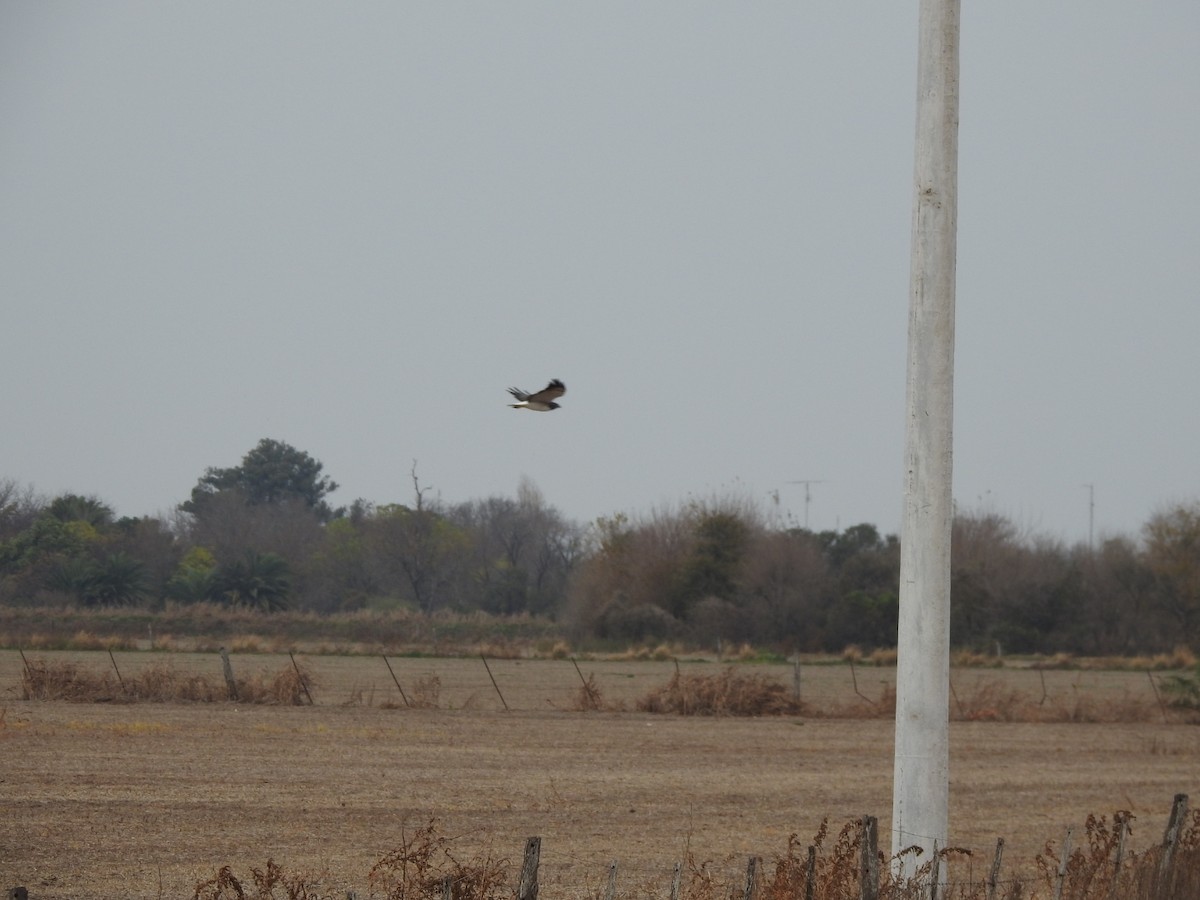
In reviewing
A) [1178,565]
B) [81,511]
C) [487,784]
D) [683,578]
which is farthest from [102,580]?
[1178,565]

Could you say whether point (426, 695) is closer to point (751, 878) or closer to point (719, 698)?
point (719, 698)

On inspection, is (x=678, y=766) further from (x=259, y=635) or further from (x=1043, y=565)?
(x=1043, y=565)

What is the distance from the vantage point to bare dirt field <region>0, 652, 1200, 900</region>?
14.4 metres

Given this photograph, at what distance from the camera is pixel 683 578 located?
75125mm

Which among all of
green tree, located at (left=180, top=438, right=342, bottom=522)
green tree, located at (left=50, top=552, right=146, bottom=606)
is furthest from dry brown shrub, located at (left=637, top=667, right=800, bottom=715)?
green tree, located at (left=180, top=438, right=342, bottom=522)

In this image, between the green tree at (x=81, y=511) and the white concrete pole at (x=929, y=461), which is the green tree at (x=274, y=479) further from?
the white concrete pole at (x=929, y=461)

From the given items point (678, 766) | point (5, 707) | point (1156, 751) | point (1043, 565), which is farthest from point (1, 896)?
point (1043, 565)

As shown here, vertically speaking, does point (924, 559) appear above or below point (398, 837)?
above

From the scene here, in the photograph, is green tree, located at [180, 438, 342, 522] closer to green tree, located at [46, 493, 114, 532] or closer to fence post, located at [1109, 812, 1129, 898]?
green tree, located at [46, 493, 114, 532]

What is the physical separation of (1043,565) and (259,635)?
155 feet

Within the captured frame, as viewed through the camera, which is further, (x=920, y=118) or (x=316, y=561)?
(x=316, y=561)

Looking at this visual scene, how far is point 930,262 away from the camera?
837 centimetres

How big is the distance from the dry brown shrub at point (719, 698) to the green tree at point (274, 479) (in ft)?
283

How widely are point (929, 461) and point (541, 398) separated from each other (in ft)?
7.93
